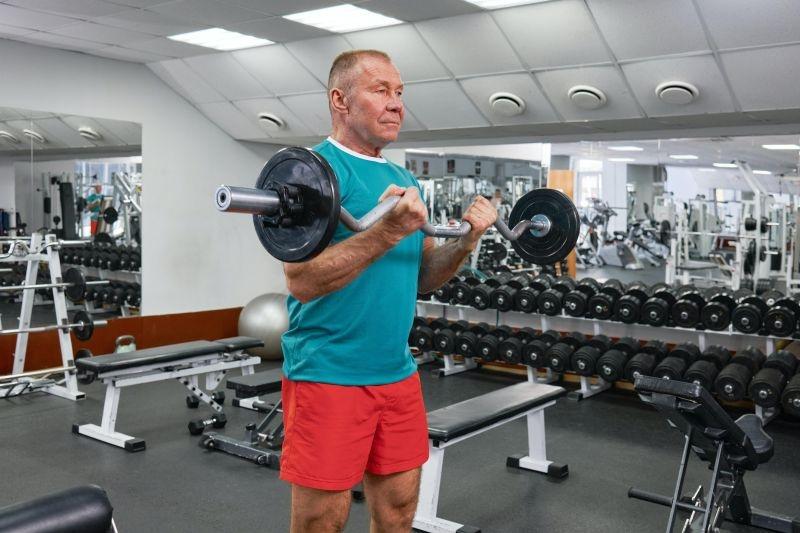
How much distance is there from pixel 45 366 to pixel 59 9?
2.48 m

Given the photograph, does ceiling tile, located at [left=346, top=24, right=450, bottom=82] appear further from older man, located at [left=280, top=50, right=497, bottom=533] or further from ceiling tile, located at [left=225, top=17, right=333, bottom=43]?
older man, located at [left=280, top=50, right=497, bottom=533]

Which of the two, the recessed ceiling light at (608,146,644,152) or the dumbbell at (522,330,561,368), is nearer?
the dumbbell at (522,330,561,368)

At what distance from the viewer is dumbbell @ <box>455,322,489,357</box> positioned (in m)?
5.23

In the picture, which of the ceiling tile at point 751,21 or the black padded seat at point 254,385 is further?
the black padded seat at point 254,385

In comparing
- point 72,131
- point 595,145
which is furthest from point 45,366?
point 595,145

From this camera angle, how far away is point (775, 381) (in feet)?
12.9

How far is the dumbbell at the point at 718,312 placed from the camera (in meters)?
4.42

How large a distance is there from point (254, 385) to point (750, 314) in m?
2.86

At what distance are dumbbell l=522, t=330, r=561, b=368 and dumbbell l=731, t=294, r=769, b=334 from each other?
3.70 feet

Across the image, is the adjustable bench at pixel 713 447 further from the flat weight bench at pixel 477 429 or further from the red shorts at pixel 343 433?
the red shorts at pixel 343 433

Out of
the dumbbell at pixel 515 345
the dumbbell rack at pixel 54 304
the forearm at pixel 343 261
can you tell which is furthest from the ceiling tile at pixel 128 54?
the forearm at pixel 343 261

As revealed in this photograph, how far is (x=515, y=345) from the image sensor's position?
501cm

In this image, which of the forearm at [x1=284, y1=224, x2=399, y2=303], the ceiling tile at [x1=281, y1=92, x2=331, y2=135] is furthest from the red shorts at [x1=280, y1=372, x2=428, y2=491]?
the ceiling tile at [x1=281, y1=92, x2=331, y2=135]

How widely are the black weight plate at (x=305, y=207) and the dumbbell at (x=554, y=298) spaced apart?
4060 millimetres
